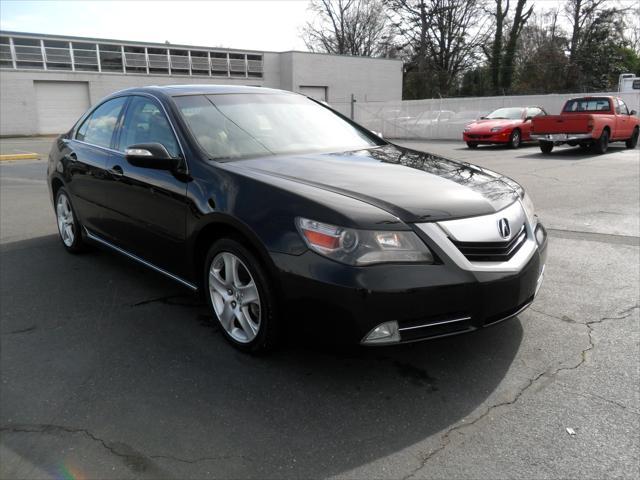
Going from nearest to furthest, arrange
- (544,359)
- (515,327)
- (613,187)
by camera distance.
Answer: (544,359) → (515,327) → (613,187)

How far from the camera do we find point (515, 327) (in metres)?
3.45

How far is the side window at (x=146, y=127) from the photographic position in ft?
12.1

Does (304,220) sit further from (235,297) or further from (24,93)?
(24,93)

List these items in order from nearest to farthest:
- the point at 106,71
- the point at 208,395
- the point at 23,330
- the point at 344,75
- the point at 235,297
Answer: the point at 208,395 → the point at 235,297 → the point at 23,330 → the point at 106,71 → the point at 344,75

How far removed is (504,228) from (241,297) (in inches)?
59.6

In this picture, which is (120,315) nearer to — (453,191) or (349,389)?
(349,389)

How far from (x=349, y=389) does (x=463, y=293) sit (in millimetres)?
791

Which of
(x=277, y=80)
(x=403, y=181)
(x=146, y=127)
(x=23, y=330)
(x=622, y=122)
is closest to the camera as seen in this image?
(x=403, y=181)

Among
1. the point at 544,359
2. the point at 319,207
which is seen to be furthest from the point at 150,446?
the point at 544,359

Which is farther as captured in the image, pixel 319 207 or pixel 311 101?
pixel 311 101

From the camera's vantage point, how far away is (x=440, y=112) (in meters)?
25.7

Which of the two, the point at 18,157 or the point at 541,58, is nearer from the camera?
the point at 18,157

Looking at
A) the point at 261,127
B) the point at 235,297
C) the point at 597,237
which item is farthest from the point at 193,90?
the point at 597,237

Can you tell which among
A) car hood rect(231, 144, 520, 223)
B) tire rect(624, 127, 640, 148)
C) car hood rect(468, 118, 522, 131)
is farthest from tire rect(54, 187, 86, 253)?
tire rect(624, 127, 640, 148)
